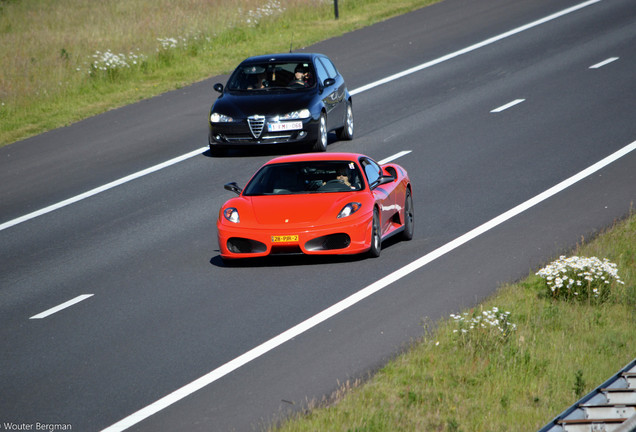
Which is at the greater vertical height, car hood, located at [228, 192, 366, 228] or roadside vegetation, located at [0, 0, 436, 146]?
car hood, located at [228, 192, 366, 228]

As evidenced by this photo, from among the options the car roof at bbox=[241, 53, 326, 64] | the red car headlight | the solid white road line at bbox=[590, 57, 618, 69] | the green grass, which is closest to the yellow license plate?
the red car headlight

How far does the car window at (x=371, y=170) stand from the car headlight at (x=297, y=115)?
6.26 m

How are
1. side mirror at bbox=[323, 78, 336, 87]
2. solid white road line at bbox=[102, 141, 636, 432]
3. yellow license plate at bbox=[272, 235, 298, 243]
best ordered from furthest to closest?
side mirror at bbox=[323, 78, 336, 87]
yellow license plate at bbox=[272, 235, 298, 243]
solid white road line at bbox=[102, 141, 636, 432]

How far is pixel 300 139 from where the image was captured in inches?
881

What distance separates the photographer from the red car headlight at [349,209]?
46.8ft

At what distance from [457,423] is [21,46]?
27903 millimetres

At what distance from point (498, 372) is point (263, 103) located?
44.8 feet

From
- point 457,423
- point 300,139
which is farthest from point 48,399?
point 300,139

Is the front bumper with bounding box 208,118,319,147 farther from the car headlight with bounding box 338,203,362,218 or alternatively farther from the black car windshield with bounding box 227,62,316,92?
the car headlight with bounding box 338,203,362,218

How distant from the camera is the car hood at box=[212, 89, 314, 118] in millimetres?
22391

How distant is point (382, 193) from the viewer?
49.8ft

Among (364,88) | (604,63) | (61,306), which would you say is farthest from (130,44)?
(61,306)

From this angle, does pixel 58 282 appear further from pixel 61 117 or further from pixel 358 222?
pixel 61 117

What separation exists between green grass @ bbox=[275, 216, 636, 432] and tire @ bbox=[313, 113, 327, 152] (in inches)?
426
